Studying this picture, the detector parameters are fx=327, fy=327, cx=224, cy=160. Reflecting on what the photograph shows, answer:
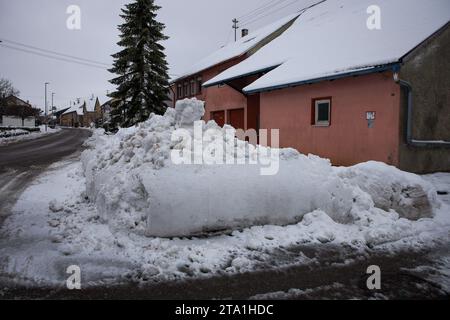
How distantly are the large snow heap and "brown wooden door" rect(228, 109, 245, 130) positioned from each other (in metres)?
9.70

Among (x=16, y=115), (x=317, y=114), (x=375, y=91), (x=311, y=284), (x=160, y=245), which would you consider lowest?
(x=311, y=284)

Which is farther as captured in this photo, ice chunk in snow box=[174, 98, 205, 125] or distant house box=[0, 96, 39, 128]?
distant house box=[0, 96, 39, 128]

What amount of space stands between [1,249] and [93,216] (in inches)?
53.6

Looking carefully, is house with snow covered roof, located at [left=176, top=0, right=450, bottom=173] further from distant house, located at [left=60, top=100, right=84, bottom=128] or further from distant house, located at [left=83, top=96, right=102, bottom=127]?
distant house, located at [left=60, top=100, right=84, bottom=128]

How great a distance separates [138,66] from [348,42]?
45.3 feet

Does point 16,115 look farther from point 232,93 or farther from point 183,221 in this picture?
point 183,221

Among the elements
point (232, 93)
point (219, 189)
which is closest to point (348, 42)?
point (232, 93)

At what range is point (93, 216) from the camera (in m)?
5.32

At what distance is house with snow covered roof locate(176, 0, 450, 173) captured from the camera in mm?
8531

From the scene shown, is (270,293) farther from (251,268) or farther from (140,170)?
(140,170)

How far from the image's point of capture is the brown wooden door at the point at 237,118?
15938 millimetres

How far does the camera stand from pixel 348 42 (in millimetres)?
11180

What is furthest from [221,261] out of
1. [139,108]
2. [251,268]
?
[139,108]

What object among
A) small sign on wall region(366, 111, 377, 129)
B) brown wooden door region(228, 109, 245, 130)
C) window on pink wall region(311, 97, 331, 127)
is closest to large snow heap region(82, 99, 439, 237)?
small sign on wall region(366, 111, 377, 129)
